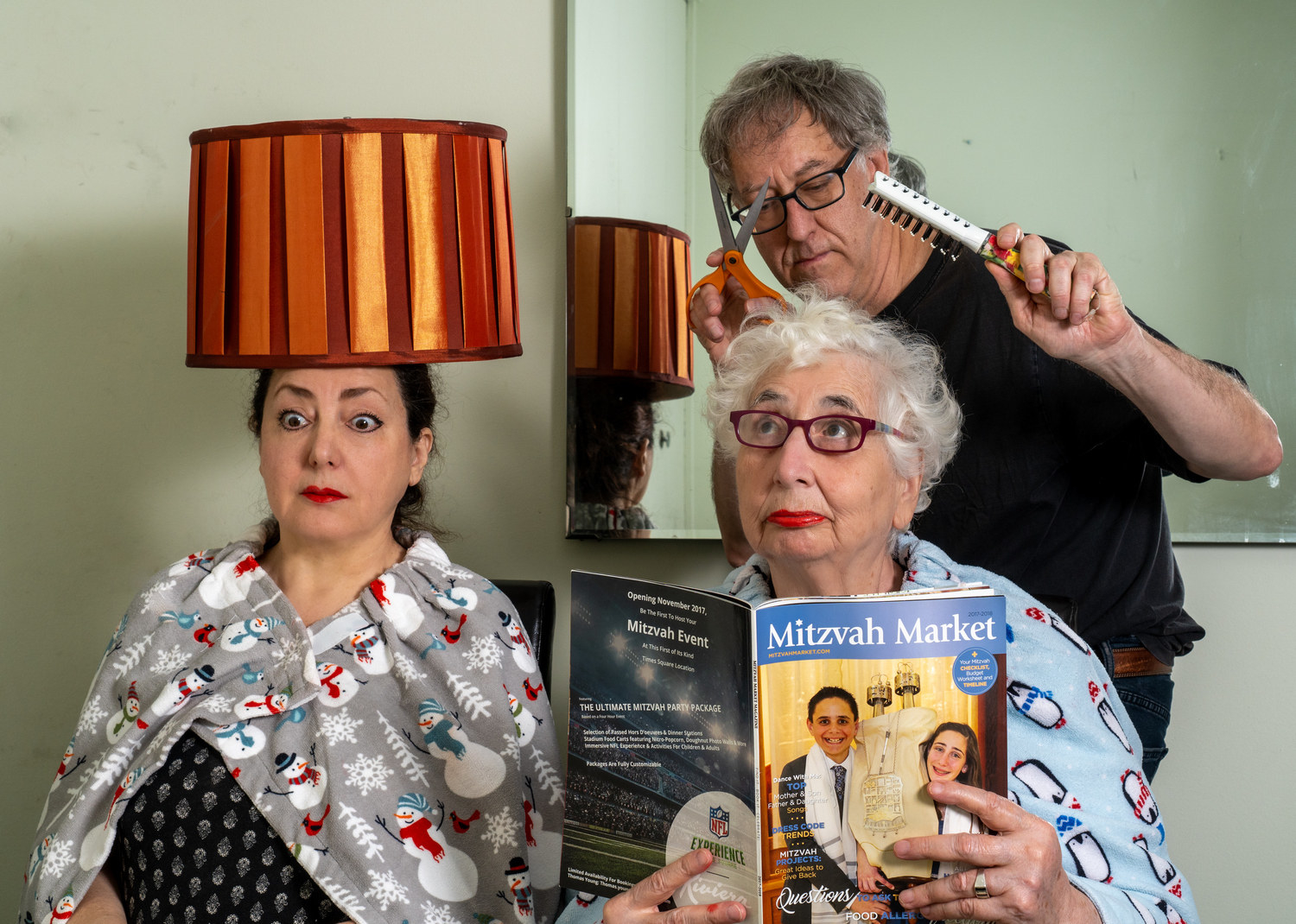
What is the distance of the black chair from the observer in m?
1.67

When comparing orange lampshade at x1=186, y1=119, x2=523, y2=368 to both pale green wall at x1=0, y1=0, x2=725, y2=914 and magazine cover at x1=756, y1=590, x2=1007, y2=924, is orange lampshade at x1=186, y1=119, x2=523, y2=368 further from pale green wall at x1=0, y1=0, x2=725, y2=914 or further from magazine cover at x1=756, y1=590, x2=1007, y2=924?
magazine cover at x1=756, y1=590, x2=1007, y2=924

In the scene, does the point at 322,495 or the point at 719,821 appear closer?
the point at 719,821

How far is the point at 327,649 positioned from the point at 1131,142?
4.92 ft

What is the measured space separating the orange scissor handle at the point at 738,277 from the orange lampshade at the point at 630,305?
9.9 inches

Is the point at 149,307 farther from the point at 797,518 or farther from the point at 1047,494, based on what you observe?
the point at 1047,494

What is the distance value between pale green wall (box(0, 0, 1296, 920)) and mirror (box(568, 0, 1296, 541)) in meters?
0.51

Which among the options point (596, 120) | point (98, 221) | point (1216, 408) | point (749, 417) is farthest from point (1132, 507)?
point (98, 221)

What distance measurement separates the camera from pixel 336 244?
57.9 inches

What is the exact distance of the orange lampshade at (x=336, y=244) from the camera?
1462 mm

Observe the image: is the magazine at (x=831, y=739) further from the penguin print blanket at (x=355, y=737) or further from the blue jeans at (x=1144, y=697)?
the blue jeans at (x=1144, y=697)

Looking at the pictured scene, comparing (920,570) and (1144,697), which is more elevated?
(920,570)

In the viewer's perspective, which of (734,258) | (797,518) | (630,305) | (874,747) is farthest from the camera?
(630,305)

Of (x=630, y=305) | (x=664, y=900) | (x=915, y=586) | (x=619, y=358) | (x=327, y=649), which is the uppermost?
(x=630, y=305)

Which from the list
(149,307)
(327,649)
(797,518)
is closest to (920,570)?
(797,518)
